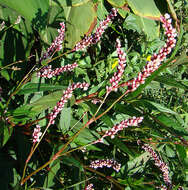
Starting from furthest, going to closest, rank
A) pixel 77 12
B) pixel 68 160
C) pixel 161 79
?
1. pixel 77 12
2. pixel 161 79
3. pixel 68 160

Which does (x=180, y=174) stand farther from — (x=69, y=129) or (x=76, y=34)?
(x=76, y=34)

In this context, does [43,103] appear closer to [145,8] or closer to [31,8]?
[31,8]

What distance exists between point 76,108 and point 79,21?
500 mm

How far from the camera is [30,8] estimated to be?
1.21 metres

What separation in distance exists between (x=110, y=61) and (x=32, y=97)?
1.77 ft

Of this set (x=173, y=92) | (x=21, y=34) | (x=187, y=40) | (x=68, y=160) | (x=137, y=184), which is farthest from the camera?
(x=187, y=40)

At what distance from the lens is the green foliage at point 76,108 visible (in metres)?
0.91

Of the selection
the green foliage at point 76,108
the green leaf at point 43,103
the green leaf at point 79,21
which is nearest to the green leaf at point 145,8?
the green foliage at point 76,108

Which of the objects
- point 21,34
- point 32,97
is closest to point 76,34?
point 21,34

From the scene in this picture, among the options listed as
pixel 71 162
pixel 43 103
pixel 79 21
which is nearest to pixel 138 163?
pixel 71 162

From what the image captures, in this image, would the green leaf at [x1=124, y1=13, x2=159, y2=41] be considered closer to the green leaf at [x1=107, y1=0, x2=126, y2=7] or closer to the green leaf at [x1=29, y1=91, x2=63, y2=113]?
the green leaf at [x1=107, y1=0, x2=126, y2=7]

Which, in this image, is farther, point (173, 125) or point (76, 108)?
point (76, 108)

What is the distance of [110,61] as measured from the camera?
1389 mm

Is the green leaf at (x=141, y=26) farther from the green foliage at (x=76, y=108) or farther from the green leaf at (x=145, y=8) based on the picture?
the green leaf at (x=145, y=8)
